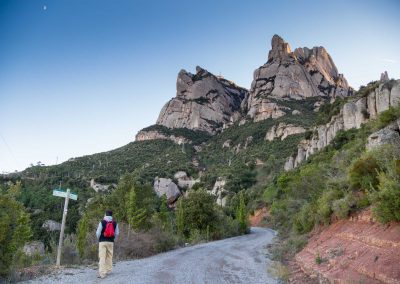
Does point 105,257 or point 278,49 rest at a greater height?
point 278,49

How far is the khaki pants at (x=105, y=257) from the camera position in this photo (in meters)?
10.3

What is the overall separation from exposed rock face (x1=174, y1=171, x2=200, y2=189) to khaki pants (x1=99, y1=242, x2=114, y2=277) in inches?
3056

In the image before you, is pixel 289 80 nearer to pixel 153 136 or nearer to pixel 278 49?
pixel 278 49

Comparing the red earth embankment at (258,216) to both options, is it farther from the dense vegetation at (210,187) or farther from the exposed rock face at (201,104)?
the exposed rock face at (201,104)

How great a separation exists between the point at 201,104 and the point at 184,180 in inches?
3137

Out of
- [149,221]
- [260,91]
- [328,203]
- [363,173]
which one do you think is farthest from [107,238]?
[260,91]

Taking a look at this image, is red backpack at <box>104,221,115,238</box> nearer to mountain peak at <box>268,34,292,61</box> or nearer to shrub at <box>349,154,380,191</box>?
shrub at <box>349,154,380,191</box>

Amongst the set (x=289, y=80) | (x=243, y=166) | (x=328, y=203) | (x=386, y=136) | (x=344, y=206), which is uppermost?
(x=289, y=80)

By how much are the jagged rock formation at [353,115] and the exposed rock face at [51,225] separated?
4670cm

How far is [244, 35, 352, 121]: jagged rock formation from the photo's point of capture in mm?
140875

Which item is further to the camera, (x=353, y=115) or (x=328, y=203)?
(x=353, y=115)

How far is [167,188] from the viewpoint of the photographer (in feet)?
270

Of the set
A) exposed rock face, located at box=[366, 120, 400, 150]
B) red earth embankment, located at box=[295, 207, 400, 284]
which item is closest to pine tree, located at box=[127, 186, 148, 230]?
red earth embankment, located at box=[295, 207, 400, 284]

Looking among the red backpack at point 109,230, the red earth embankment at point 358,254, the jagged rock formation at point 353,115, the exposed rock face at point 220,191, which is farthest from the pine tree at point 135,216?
the exposed rock face at point 220,191
